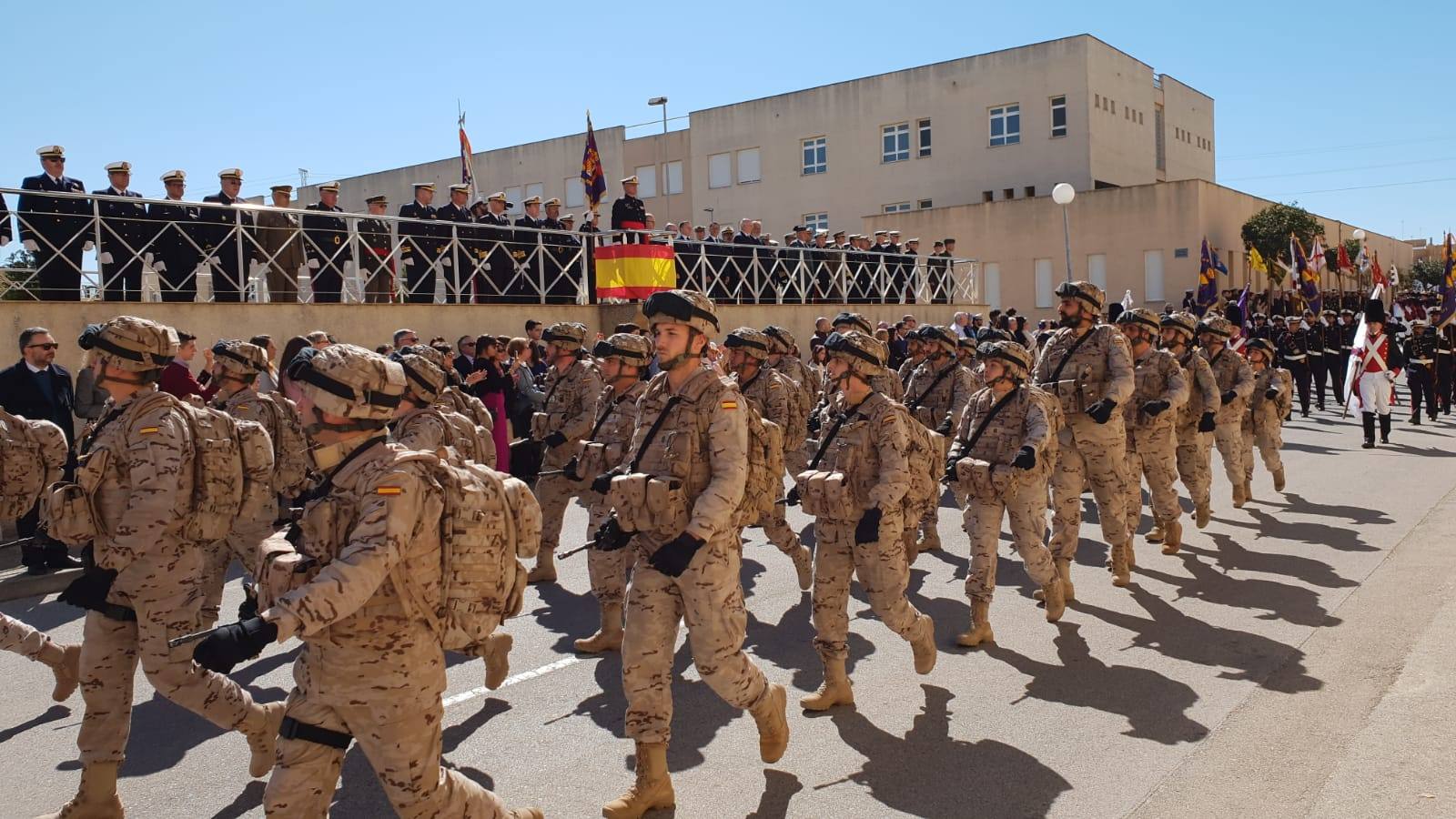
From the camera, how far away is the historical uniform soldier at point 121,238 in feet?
41.0

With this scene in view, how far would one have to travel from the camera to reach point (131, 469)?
15.9 ft

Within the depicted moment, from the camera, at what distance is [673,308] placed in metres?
5.12

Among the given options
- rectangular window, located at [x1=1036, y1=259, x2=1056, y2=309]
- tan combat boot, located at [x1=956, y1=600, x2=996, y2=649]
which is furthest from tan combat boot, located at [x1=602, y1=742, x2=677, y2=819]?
rectangular window, located at [x1=1036, y1=259, x2=1056, y2=309]

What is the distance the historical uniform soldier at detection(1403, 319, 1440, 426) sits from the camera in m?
20.3

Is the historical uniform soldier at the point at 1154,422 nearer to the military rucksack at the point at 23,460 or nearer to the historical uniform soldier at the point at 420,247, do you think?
the military rucksack at the point at 23,460

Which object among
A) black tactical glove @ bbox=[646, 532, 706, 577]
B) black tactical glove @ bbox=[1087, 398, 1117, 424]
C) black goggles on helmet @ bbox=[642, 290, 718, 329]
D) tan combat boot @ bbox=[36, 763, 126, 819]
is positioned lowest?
tan combat boot @ bbox=[36, 763, 126, 819]

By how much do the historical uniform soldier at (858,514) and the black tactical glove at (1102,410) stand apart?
104 inches

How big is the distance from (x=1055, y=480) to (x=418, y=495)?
6.05 metres

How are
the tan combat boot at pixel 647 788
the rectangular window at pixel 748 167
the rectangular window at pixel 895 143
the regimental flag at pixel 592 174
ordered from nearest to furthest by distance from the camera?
the tan combat boot at pixel 647 788 < the regimental flag at pixel 592 174 < the rectangular window at pixel 895 143 < the rectangular window at pixel 748 167

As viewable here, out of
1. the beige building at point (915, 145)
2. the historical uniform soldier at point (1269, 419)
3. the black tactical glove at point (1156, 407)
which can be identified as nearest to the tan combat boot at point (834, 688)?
the black tactical glove at point (1156, 407)

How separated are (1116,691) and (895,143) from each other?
1565 inches

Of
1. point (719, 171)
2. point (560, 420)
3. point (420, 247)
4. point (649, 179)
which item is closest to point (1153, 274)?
point (719, 171)

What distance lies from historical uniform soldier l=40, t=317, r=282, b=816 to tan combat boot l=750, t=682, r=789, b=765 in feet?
6.97

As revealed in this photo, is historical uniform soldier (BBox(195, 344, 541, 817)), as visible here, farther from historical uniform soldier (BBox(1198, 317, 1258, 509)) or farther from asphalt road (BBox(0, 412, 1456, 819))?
historical uniform soldier (BBox(1198, 317, 1258, 509))
